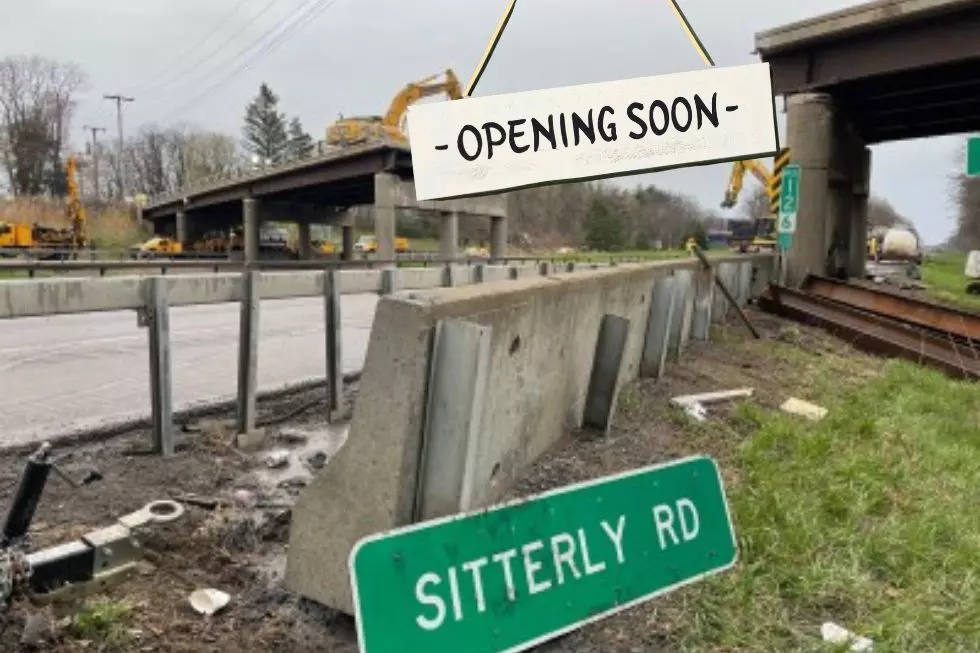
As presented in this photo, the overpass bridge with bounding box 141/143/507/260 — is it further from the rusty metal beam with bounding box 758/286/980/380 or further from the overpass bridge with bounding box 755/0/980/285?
the rusty metal beam with bounding box 758/286/980/380

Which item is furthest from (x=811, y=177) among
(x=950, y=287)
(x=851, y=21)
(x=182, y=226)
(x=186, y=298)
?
(x=182, y=226)

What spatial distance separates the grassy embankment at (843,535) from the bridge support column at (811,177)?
1167 centimetres

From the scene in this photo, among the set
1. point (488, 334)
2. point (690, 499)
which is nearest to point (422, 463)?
point (488, 334)

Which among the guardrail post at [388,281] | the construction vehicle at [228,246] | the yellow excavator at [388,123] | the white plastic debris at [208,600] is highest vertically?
the yellow excavator at [388,123]

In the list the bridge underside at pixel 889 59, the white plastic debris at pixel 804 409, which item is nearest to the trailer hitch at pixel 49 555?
the white plastic debris at pixel 804 409

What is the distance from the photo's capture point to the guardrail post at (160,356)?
14.6ft

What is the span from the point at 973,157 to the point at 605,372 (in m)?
8.45

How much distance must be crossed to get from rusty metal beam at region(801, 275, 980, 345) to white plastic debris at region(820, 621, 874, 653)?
862cm

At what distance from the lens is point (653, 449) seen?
4.70 m

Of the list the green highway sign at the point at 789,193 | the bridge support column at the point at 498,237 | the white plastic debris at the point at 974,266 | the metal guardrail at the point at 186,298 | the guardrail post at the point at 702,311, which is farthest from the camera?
the bridge support column at the point at 498,237

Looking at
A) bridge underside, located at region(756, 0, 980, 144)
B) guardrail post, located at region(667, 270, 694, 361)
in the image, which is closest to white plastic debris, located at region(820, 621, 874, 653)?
guardrail post, located at region(667, 270, 694, 361)

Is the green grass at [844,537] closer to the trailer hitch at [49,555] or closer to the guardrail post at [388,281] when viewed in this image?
the trailer hitch at [49,555]

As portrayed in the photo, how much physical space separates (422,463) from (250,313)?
2532 mm

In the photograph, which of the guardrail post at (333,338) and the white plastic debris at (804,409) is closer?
the guardrail post at (333,338)
